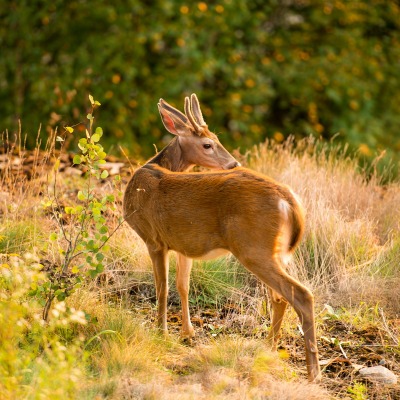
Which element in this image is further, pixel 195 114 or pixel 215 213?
pixel 195 114

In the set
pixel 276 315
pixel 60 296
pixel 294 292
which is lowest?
pixel 276 315

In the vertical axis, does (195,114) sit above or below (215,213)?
above

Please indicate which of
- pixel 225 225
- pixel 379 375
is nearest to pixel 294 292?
pixel 225 225

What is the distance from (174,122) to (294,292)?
2.06 meters

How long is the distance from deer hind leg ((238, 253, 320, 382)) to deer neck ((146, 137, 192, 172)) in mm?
1570

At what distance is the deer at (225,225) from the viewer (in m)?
4.73

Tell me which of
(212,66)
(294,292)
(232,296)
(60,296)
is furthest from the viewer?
(212,66)

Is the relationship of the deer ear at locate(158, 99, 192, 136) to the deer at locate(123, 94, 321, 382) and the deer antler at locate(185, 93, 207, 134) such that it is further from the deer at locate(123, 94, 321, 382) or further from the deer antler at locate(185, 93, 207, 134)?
the deer at locate(123, 94, 321, 382)

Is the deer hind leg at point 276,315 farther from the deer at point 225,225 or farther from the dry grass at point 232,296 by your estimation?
the dry grass at point 232,296

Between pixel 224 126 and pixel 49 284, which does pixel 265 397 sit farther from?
pixel 224 126

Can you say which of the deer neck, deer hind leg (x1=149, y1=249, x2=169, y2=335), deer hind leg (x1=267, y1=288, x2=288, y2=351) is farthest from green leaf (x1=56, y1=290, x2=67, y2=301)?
the deer neck

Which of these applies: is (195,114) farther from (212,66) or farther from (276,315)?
(212,66)

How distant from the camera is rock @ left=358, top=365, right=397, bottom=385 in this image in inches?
195

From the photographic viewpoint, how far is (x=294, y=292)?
183 inches
